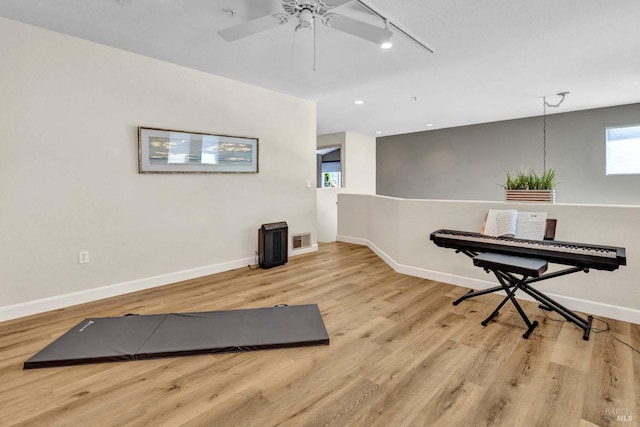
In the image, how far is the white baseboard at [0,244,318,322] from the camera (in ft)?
9.29

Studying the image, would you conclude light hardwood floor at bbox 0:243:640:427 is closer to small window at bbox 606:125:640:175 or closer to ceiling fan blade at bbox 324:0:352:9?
ceiling fan blade at bbox 324:0:352:9

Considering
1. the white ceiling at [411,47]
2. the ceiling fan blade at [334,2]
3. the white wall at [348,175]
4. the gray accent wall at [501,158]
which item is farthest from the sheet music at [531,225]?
the gray accent wall at [501,158]

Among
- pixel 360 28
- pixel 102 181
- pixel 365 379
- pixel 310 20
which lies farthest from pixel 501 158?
pixel 102 181

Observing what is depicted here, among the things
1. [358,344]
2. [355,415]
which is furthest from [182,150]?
[355,415]

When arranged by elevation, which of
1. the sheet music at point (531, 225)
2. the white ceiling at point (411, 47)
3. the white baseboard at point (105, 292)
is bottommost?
the white baseboard at point (105, 292)

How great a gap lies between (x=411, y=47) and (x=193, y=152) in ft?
8.76

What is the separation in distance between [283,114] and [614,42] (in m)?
3.80

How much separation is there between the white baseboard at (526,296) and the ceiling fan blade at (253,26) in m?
3.04

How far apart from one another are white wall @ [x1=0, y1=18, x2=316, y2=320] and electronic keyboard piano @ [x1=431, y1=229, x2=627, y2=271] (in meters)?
2.72

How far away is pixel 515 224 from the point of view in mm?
2939

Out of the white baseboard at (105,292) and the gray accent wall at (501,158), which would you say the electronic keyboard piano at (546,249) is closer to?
the white baseboard at (105,292)

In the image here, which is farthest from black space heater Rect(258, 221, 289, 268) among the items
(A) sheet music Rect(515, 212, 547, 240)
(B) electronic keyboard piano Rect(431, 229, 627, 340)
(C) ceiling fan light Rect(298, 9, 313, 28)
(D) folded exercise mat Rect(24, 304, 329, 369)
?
(A) sheet music Rect(515, 212, 547, 240)

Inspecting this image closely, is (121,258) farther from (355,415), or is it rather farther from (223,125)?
(355,415)

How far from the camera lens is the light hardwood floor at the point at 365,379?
1644mm
